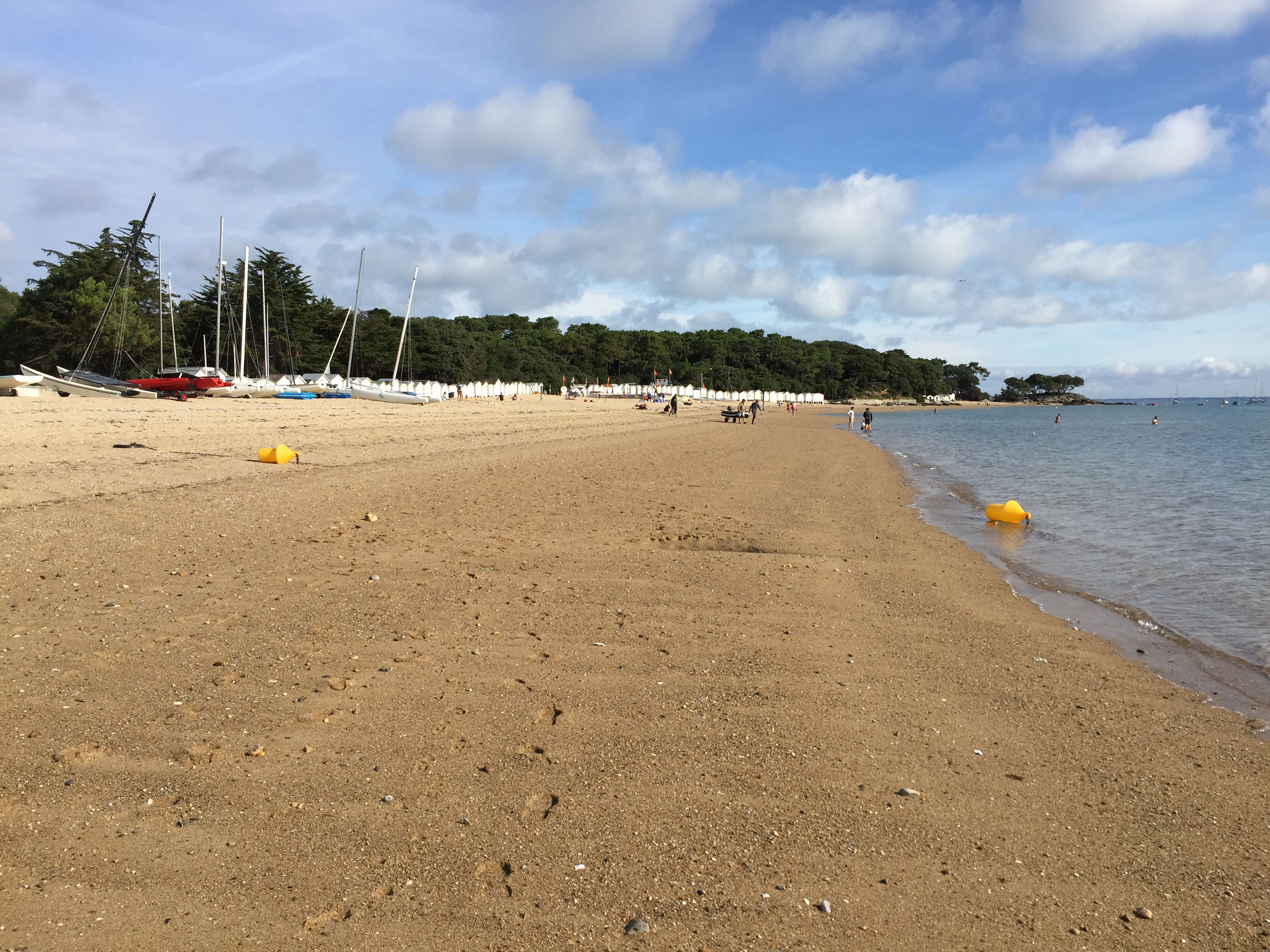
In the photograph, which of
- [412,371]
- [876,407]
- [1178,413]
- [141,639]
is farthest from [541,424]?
[1178,413]

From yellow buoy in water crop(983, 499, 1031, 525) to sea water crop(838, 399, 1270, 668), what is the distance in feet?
0.49

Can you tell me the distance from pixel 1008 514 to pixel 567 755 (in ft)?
41.1

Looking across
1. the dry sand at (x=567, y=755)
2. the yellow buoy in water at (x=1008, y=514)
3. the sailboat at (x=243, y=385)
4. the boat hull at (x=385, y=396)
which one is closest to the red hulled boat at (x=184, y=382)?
the sailboat at (x=243, y=385)

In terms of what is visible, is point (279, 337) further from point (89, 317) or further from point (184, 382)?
point (184, 382)

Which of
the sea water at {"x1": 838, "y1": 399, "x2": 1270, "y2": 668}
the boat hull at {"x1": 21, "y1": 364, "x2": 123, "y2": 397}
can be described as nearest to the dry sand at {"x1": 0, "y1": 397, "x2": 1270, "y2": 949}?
the sea water at {"x1": 838, "y1": 399, "x2": 1270, "y2": 668}

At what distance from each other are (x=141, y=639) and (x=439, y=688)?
2.25m

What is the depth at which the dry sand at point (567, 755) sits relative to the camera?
116 inches

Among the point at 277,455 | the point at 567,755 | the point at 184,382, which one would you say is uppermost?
the point at 184,382

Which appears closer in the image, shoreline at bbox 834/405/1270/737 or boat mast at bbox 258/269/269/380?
shoreline at bbox 834/405/1270/737

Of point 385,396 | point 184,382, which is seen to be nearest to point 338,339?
point 385,396

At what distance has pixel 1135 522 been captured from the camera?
1496cm

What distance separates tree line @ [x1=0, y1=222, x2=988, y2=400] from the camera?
147ft

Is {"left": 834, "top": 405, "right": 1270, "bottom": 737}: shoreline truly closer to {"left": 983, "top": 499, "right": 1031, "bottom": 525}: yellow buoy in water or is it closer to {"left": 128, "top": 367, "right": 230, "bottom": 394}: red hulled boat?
{"left": 983, "top": 499, "right": 1031, "bottom": 525}: yellow buoy in water

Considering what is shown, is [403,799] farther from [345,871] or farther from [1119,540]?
[1119,540]
